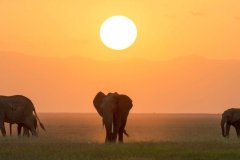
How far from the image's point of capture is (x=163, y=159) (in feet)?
91.9

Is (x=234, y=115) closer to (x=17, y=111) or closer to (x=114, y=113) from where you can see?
(x=114, y=113)

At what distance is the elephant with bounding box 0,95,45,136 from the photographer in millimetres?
41562

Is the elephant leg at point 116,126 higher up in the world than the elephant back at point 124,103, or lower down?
lower down

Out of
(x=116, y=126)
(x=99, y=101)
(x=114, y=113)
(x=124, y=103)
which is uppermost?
(x=99, y=101)

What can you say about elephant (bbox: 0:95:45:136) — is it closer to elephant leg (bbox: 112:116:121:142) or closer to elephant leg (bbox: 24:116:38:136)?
elephant leg (bbox: 24:116:38:136)

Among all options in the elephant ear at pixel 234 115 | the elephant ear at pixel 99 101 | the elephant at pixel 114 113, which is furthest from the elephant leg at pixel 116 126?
the elephant ear at pixel 234 115

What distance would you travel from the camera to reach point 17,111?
138ft

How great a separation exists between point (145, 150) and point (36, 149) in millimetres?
4683

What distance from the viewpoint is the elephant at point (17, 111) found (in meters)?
41.6

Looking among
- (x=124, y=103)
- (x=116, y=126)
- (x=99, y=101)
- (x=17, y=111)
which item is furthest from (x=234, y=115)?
(x=17, y=111)

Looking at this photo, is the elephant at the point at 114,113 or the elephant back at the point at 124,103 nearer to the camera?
the elephant at the point at 114,113

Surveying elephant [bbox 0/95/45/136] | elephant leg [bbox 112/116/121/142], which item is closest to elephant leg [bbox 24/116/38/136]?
elephant [bbox 0/95/45/136]

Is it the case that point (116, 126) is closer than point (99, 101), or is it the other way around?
point (116, 126)

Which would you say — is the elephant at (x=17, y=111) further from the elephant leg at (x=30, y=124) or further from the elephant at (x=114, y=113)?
the elephant at (x=114, y=113)
